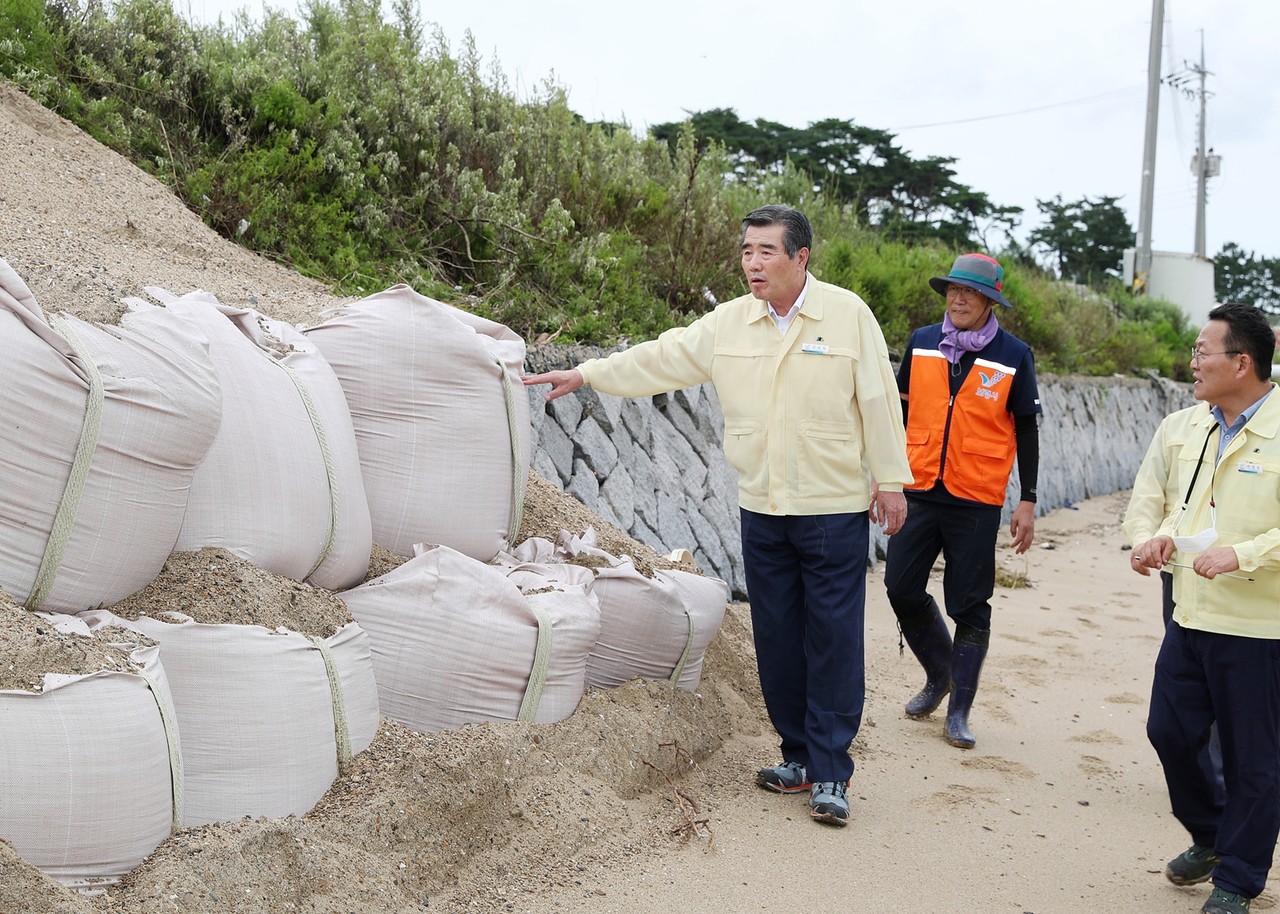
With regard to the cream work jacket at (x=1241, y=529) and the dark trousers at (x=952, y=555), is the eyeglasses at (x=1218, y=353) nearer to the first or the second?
the cream work jacket at (x=1241, y=529)

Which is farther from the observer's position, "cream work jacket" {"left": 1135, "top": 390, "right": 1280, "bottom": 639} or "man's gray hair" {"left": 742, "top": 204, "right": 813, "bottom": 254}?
"man's gray hair" {"left": 742, "top": 204, "right": 813, "bottom": 254}

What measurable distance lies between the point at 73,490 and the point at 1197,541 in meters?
2.67

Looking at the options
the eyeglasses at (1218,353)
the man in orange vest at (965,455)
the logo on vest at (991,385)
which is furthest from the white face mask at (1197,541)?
the logo on vest at (991,385)

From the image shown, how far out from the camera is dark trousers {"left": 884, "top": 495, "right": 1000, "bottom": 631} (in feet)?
15.1

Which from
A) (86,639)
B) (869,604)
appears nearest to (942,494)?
(869,604)

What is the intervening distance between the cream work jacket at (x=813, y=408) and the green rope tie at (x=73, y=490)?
1915mm

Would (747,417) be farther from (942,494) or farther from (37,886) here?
(37,886)

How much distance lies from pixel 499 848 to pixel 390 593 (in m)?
0.69

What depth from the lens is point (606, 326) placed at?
22.0 feet

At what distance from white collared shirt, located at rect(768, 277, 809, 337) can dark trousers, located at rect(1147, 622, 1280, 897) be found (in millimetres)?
1416

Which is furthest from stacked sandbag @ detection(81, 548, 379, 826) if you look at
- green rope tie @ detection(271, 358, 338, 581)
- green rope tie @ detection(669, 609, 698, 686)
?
green rope tie @ detection(669, 609, 698, 686)

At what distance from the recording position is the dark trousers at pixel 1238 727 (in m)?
3.15

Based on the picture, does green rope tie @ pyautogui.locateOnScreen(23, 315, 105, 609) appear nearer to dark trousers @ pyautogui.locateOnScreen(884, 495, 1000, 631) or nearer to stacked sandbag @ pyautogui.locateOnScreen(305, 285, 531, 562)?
stacked sandbag @ pyautogui.locateOnScreen(305, 285, 531, 562)

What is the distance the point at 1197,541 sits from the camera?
3.16 meters
